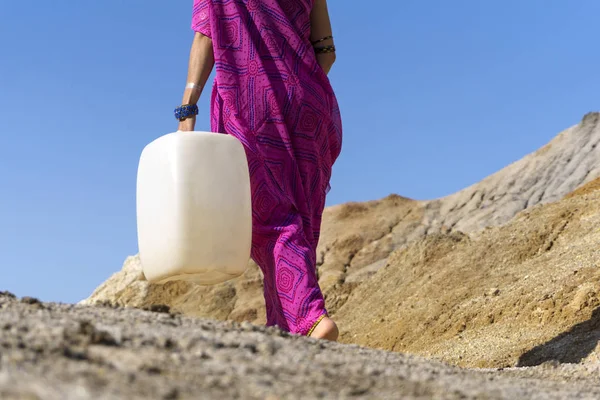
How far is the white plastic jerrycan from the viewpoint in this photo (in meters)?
4.30

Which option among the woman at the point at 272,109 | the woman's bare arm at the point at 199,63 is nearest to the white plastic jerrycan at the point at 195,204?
the woman at the point at 272,109

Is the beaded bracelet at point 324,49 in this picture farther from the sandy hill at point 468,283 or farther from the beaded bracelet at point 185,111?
the sandy hill at point 468,283

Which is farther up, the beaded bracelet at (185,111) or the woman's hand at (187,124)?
the beaded bracelet at (185,111)

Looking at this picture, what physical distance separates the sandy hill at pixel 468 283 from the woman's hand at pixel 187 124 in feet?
3.70

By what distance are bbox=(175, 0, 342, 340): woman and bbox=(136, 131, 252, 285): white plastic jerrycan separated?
35 cm

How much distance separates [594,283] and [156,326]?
4434 mm

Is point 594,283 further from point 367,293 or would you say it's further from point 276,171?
point 367,293

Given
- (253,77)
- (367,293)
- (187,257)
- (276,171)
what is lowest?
(367,293)

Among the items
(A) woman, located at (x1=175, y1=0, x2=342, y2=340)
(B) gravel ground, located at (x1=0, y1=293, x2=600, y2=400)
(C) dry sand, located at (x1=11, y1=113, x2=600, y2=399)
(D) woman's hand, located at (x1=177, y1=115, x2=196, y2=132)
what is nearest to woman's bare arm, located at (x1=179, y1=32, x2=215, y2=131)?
(A) woman, located at (x1=175, y1=0, x2=342, y2=340)

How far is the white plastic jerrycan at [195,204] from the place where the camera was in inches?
169

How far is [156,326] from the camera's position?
331 cm

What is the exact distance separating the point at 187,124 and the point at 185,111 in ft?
0.27

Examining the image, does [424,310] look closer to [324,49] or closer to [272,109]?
[324,49]

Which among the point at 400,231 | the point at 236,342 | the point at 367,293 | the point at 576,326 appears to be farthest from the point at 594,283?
the point at 400,231
